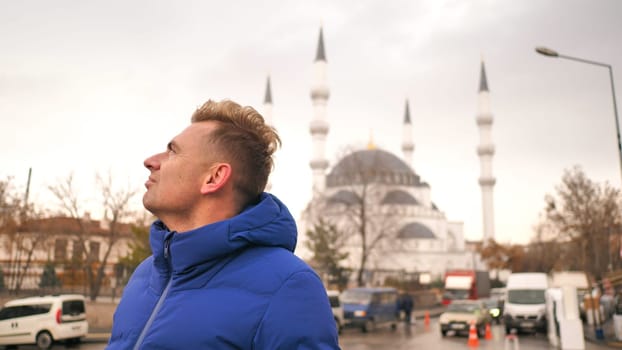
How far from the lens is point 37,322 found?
566 inches

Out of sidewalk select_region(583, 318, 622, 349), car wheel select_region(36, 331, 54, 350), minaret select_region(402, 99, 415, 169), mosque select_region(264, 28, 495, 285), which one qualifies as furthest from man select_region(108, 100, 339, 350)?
minaret select_region(402, 99, 415, 169)

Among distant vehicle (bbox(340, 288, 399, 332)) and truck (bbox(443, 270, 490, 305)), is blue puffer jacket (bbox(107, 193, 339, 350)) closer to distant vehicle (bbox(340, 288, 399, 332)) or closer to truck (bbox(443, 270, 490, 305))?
distant vehicle (bbox(340, 288, 399, 332))

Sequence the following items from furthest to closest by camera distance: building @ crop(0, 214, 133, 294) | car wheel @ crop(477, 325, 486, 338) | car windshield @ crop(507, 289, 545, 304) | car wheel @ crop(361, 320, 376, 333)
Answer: building @ crop(0, 214, 133, 294) < car windshield @ crop(507, 289, 545, 304) < car wheel @ crop(361, 320, 376, 333) < car wheel @ crop(477, 325, 486, 338)

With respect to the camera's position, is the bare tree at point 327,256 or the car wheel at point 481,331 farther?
the bare tree at point 327,256

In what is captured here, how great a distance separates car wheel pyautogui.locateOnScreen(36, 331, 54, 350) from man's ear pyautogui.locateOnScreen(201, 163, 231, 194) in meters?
14.8

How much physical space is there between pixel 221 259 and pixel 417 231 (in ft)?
231

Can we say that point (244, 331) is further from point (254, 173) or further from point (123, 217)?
point (123, 217)

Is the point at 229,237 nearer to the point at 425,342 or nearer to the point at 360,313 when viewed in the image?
the point at 425,342

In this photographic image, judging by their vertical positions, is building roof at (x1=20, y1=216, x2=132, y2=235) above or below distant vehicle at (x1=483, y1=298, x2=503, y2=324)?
above

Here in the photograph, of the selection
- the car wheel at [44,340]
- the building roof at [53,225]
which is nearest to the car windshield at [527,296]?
the car wheel at [44,340]

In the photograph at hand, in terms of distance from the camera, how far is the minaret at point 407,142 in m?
85.6

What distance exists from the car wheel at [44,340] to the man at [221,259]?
47.1ft

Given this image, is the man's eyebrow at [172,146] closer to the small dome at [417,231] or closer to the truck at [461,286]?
the truck at [461,286]

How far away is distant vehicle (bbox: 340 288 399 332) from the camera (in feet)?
74.5
